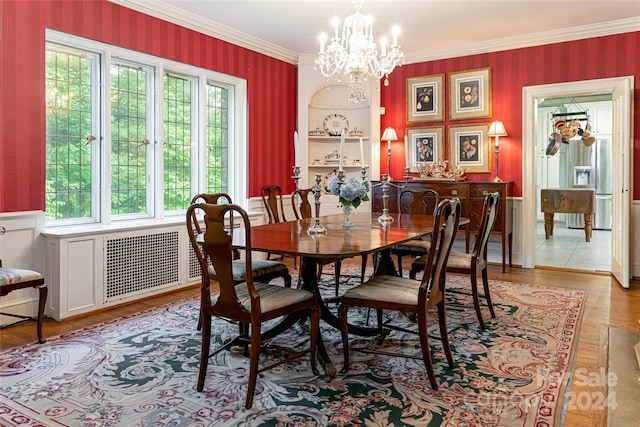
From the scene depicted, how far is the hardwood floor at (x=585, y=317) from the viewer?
2373 millimetres

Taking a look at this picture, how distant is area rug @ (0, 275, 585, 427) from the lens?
6.89ft

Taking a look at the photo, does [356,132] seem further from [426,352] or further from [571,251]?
[426,352]

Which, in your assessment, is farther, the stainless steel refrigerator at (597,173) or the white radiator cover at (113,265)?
the stainless steel refrigerator at (597,173)

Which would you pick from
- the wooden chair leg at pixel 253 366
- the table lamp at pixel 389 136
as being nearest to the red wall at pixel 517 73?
the table lamp at pixel 389 136

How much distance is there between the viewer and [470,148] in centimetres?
589

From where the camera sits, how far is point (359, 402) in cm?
222

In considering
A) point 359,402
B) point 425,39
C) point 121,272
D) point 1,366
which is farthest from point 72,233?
point 425,39

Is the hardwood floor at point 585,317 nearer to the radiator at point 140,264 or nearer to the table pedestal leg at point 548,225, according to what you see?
the radiator at point 140,264

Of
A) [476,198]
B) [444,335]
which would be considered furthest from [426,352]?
[476,198]

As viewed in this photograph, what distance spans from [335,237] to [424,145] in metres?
3.65

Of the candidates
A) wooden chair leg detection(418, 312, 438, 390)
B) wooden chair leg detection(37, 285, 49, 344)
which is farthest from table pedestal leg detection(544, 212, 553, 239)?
wooden chair leg detection(37, 285, 49, 344)

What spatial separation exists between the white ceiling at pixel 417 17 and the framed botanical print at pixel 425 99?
545mm

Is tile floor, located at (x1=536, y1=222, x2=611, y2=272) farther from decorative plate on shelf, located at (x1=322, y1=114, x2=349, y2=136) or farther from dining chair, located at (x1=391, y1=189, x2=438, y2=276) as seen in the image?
decorative plate on shelf, located at (x1=322, y1=114, x2=349, y2=136)

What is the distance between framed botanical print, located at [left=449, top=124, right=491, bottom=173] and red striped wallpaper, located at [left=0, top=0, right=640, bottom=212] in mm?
148
